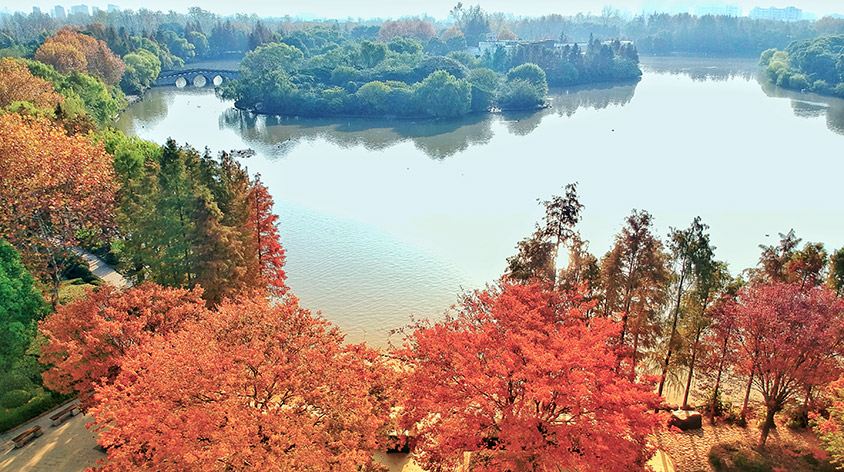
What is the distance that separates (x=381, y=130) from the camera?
8081 centimetres

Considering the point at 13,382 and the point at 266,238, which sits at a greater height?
the point at 266,238

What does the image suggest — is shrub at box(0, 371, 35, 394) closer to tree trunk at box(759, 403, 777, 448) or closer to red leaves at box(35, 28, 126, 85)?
tree trunk at box(759, 403, 777, 448)

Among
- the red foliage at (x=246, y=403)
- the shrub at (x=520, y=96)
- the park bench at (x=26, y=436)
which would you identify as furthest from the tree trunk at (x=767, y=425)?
the shrub at (x=520, y=96)

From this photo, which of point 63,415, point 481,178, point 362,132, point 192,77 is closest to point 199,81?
point 192,77

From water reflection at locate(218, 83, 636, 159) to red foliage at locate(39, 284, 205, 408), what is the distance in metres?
48.0

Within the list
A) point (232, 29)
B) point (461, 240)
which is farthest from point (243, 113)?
point (232, 29)

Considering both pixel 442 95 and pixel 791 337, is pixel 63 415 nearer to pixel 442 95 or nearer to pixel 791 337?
pixel 791 337

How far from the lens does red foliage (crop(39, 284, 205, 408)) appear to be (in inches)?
792

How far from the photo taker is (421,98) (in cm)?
8512

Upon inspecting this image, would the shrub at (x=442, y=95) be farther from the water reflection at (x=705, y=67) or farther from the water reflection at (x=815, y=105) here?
the water reflection at (x=705, y=67)

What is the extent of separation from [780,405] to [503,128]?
6398cm

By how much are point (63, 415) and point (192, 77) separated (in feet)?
383

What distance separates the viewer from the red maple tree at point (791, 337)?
18516 millimetres

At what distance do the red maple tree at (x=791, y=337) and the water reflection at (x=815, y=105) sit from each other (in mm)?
69569
